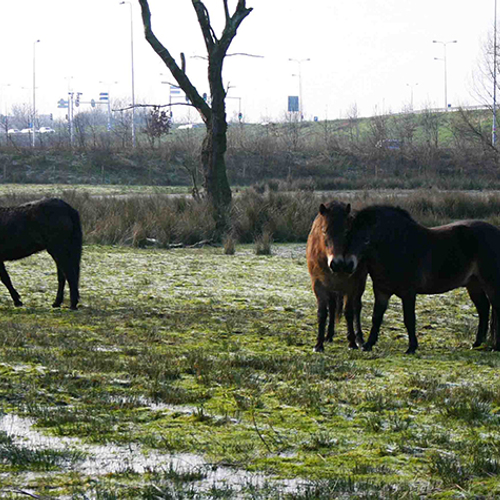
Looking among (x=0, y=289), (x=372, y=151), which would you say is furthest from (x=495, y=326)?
(x=372, y=151)

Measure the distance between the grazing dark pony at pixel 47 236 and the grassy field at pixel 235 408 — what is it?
23.0 inches

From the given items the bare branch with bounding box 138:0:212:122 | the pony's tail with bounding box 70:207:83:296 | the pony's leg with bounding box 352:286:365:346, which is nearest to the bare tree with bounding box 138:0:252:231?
the bare branch with bounding box 138:0:212:122

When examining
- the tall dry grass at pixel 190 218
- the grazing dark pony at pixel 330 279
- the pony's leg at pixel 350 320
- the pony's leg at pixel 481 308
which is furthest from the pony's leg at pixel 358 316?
the tall dry grass at pixel 190 218

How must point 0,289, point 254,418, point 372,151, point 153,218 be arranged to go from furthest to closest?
point 372,151 → point 153,218 → point 0,289 → point 254,418

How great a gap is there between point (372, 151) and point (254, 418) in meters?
53.1

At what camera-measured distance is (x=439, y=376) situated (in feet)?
25.4

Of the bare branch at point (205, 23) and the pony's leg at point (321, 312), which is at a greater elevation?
the bare branch at point (205, 23)

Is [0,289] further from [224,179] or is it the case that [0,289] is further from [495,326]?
[224,179]

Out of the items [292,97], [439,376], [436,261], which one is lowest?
[439,376]

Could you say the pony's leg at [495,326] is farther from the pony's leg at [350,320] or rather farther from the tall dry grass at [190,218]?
the tall dry grass at [190,218]

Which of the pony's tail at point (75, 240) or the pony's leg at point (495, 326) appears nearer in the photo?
the pony's leg at point (495, 326)

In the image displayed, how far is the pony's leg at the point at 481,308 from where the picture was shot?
980 centimetres

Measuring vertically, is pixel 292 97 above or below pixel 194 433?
above

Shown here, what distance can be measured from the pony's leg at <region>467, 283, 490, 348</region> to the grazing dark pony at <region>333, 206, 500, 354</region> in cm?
19
